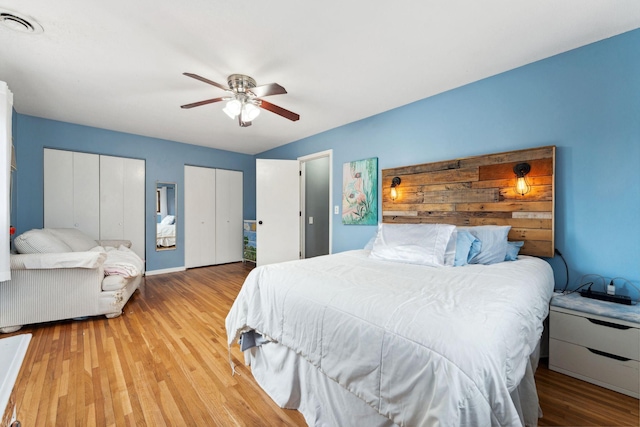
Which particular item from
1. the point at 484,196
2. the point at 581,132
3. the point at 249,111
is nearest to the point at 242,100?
the point at 249,111

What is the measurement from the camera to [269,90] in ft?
7.39

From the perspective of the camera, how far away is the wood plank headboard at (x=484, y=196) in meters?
2.23

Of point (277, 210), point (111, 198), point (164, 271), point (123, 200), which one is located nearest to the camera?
point (111, 198)

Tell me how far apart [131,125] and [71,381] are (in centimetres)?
349

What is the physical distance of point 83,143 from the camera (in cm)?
400

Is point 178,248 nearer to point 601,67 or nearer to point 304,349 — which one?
point 304,349

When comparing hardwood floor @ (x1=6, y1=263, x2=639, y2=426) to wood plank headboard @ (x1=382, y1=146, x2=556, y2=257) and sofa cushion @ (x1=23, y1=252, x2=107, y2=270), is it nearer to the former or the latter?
sofa cushion @ (x1=23, y1=252, x2=107, y2=270)

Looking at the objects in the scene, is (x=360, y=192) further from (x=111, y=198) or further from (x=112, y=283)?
(x=111, y=198)

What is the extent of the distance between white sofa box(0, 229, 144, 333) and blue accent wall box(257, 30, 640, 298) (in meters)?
3.89

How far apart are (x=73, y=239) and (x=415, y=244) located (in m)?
3.99

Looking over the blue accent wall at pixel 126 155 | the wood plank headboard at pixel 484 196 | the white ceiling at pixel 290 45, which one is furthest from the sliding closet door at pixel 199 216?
the wood plank headboard at pixel 484 196

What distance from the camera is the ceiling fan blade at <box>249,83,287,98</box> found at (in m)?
2.18

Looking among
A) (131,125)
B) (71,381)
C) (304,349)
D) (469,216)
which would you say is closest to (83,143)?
(131,125)

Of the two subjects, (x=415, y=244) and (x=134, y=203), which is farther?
(x=134, y=203)
